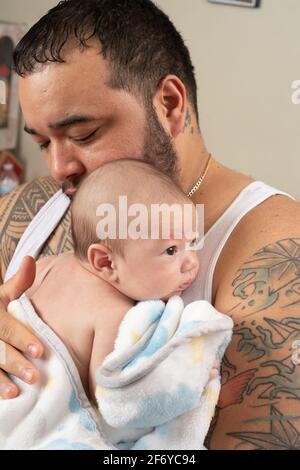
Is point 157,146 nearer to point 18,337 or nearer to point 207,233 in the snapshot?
point 207,233

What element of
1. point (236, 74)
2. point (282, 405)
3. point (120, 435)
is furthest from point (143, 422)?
point (236, 74)

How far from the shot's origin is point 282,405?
1.06 m

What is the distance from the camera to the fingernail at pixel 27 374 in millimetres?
1068

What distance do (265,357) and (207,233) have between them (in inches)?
11.4

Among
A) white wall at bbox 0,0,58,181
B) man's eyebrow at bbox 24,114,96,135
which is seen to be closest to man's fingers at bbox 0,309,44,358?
man's eyebrow at bbox 24,114,96,135

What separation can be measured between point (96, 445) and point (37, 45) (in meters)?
0.75

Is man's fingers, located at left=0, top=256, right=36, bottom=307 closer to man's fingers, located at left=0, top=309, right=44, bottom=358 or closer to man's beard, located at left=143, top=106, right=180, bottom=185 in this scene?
man's fingers, located at left=0, top=309, right=44, bottom=358

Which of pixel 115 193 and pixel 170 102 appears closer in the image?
pixel 115 193

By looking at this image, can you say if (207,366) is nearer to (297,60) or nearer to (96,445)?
(96,445)

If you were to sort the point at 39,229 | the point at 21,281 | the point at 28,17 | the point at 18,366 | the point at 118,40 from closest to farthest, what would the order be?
the point at 18,366 → the point at 21,281 → the point at 118,40 → the point at 39,229 → the point at 28,17

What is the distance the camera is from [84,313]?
1.10 m

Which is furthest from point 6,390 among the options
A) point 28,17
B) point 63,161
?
point 28,17

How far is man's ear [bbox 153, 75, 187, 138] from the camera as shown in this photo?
4.46ft

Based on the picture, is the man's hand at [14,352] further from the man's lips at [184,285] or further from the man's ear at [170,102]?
the man's ear at [170,102]
